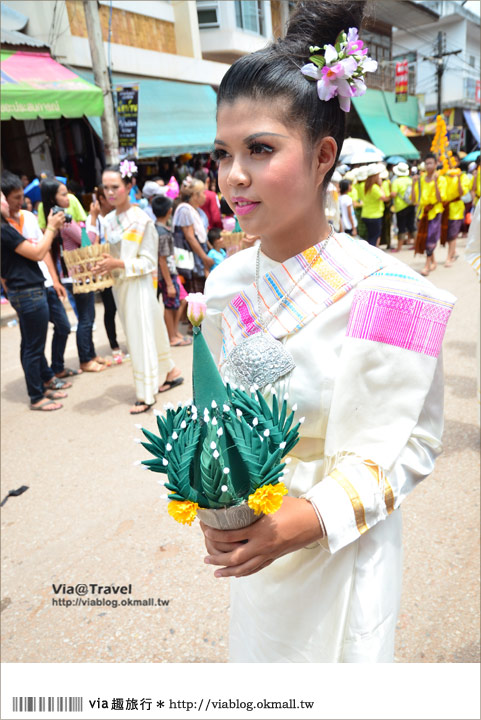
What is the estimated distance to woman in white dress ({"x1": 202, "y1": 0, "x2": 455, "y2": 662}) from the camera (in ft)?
3.16

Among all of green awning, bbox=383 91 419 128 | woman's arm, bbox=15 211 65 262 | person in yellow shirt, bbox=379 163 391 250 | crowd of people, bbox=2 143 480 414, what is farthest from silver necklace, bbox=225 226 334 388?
green awning, bbox=383 91 419 128

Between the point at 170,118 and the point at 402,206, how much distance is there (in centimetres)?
535

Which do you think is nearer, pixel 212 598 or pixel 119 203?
pixel 212 598

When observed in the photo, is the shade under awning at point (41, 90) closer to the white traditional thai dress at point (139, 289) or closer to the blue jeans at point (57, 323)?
the blue jeans at point (57, 323)

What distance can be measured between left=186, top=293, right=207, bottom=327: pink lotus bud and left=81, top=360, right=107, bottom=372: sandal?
4582mm

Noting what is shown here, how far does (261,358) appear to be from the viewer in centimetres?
105

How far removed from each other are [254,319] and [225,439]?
1.20ft

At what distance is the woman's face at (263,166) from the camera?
0.97 m

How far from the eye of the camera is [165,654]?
2.14 m

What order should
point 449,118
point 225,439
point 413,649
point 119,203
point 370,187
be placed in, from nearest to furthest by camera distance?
point 225,439 < point 413,649 < point 119,203 < point 370,187 < point 449,118

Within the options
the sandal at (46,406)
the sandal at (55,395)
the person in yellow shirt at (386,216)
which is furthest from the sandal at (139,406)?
the person in yellow shirt at (386,216)

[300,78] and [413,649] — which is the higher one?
[300,78]

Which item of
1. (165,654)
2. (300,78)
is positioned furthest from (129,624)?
(300,78)

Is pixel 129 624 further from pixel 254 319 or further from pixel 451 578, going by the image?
pixel 254 319
